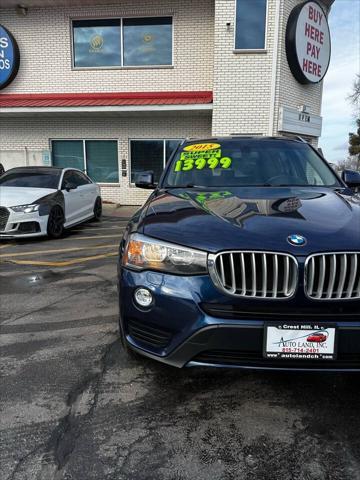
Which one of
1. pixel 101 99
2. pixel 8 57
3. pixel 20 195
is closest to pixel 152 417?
pixel 20 195

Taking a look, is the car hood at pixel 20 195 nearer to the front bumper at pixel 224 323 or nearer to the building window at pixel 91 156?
the front bumper at pixel 224 323

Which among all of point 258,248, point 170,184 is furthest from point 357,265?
point 170,184

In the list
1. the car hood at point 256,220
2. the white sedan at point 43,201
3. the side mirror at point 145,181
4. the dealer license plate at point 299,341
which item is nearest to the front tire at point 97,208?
the white sedan at point 43,201

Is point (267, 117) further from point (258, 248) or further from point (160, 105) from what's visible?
point (258, 248)

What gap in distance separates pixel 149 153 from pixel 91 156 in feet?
6.58

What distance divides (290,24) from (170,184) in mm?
10167

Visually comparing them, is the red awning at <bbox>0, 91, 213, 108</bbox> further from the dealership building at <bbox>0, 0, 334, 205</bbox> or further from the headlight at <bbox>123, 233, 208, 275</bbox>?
the headlight at <bbox>123, 233, 208, 275</bbox>

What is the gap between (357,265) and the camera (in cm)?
203

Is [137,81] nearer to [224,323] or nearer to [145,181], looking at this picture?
[145,181]

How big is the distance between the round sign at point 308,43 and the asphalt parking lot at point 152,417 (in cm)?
1099

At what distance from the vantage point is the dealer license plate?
200 cm

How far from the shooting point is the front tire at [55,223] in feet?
24.8

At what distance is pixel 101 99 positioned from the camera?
12555 millimetres

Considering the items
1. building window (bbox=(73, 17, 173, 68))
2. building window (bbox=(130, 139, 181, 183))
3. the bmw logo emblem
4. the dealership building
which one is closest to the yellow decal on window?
the bmw logo emblem
